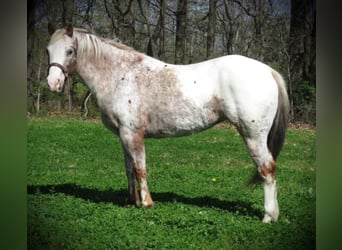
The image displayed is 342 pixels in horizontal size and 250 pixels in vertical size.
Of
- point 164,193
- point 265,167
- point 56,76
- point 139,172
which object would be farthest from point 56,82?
point 265,167

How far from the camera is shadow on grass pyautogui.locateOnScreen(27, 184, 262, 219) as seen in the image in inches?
124

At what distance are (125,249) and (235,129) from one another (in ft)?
3.26

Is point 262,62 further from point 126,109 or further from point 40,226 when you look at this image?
point 40,226

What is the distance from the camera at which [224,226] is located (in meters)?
3.11

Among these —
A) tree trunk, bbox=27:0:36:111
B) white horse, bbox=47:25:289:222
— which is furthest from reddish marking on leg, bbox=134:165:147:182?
tree trunk, bbox=27:0:36:111

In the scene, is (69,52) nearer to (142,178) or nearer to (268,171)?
(142,178)

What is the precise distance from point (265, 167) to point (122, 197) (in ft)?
2.98

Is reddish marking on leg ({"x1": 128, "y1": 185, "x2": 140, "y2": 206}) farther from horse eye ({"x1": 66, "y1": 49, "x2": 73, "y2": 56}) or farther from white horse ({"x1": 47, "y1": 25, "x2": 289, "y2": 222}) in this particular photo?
horse eye ({"x1": 66, "y1": 49, "x2": 73, "y2": 56})

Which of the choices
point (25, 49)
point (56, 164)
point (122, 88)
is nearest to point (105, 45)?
point (122, 88)

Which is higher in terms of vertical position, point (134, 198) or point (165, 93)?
point (165, 93)

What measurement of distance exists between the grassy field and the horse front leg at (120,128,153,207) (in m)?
0.06

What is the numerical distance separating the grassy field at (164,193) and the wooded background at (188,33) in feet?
0.63

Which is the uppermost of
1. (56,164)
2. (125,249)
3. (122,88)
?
(122,88)

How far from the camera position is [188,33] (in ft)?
10.5
